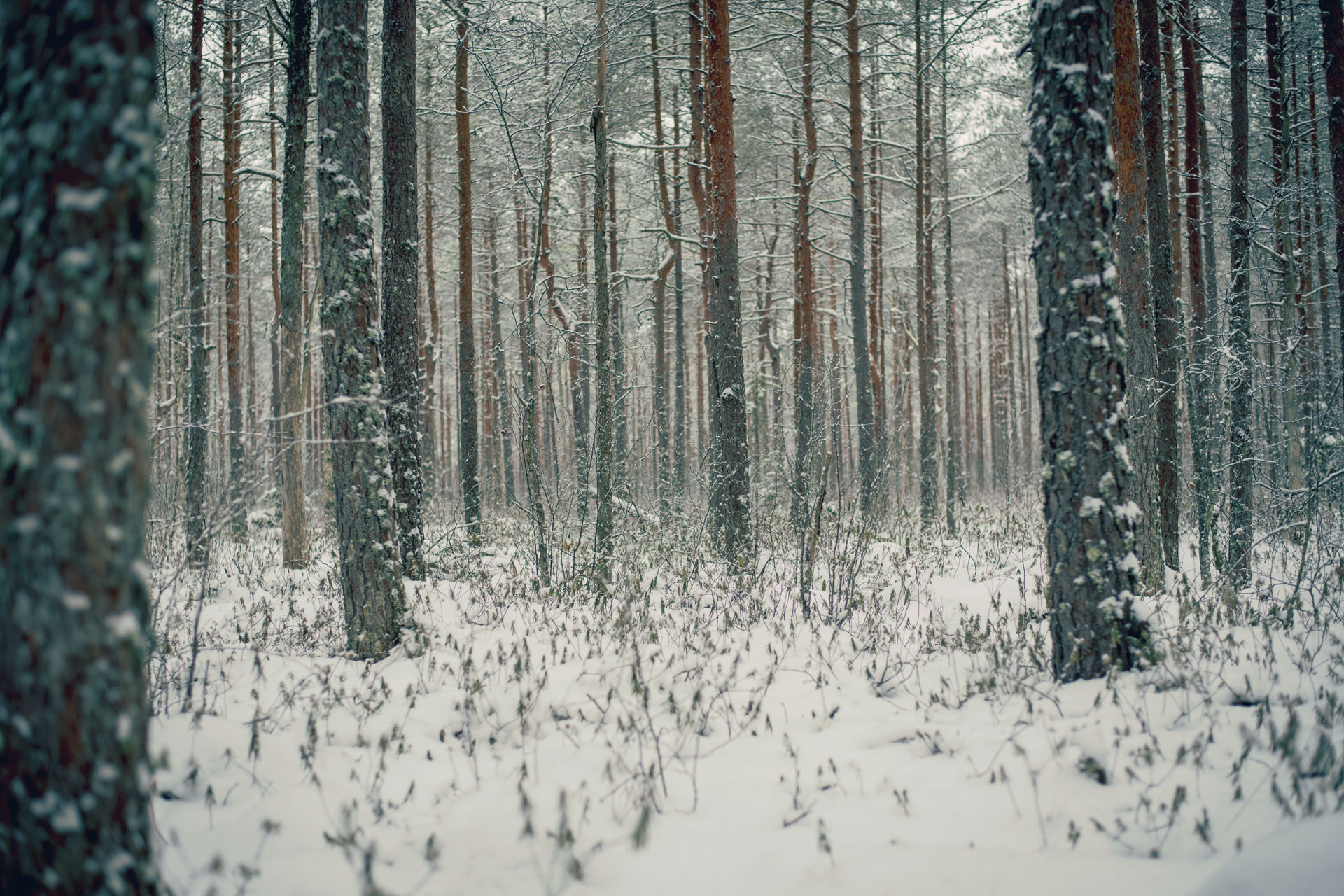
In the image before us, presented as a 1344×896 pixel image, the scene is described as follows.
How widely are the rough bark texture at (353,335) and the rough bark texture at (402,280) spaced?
203cm

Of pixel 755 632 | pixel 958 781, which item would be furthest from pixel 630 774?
pixel 755 632

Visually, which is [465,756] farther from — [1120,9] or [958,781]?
[1120,9]

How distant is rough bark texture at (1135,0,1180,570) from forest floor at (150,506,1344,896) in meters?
2.13

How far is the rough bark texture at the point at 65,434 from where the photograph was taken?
1489 mm

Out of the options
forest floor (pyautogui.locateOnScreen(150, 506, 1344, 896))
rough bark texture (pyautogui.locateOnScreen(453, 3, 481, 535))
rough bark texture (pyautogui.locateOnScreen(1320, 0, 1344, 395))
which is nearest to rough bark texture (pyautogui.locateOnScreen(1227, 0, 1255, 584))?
rough bark texture (pyautogui.locateOnScreen(1320, 0, 1344, 395))

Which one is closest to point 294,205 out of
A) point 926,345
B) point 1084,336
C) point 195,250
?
point 195,250

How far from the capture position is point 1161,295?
7.25 meters

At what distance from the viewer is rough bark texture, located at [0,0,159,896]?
1489mm

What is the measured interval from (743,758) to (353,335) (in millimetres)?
3534

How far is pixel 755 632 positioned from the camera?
525 centimetres

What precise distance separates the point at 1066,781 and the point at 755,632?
107 inches

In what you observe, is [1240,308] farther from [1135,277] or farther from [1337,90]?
[1337,90]

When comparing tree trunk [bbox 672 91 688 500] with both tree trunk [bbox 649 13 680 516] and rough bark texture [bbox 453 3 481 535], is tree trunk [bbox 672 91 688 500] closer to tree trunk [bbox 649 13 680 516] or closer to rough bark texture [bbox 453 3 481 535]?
tree trunk [bbox 649 13 680 516]

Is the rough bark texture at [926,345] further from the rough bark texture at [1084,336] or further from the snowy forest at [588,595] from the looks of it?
the rough bark texture at [1084,336]
